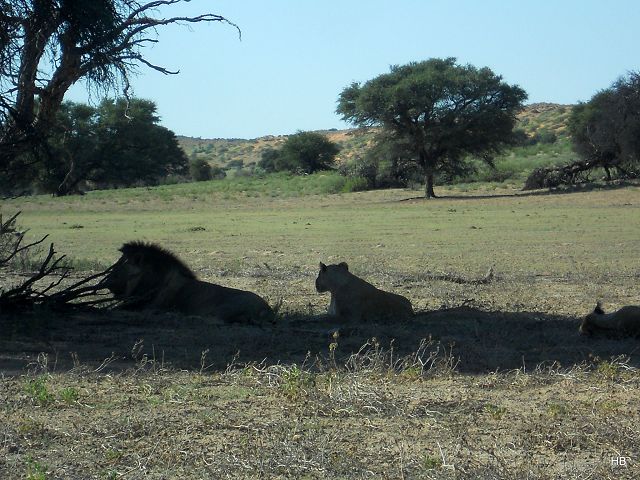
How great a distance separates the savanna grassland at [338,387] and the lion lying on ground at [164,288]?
1.70 feet

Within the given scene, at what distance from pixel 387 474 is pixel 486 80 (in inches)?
1711

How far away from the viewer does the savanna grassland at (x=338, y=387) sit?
5309mm

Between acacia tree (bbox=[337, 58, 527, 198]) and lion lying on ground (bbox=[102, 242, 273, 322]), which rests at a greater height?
acacia tree (bbox=[337, 58, 527, 198])

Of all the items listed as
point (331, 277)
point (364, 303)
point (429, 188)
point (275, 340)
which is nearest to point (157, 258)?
point (331, 277)

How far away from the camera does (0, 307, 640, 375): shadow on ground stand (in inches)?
319

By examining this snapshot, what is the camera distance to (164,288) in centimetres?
1190

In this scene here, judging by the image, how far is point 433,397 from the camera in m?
6.74

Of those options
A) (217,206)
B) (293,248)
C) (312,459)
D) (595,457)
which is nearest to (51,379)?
(312,459)

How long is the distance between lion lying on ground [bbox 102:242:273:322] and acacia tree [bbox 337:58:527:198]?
33722mm

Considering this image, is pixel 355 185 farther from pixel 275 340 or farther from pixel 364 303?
pixel 275 340

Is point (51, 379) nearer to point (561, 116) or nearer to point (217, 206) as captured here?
point (217, 206)

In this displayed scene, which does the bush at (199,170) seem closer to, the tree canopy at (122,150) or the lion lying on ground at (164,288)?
the tree canopy at (122,150)

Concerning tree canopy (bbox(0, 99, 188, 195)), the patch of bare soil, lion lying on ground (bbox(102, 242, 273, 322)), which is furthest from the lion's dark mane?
tree canopy (bbox(0, 99, 188, 195))

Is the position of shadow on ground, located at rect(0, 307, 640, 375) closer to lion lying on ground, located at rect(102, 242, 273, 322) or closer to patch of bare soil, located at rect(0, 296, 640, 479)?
patch of bare soil, located at rect(0, 296, 640, 479)
